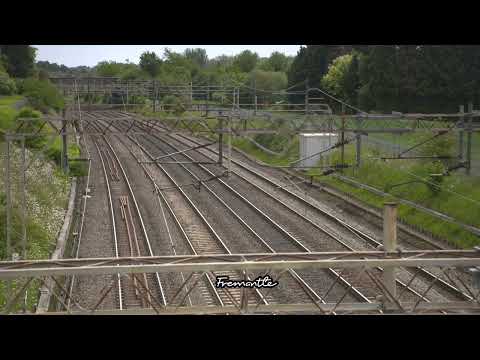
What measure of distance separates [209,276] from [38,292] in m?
3.03

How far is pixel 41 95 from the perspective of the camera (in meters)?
33.4

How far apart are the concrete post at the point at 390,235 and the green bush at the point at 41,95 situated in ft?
90.2

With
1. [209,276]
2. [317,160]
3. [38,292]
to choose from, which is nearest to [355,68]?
[317,160]

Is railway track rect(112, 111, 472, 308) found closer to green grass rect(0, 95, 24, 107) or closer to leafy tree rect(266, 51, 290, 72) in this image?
green grass rect(0, 95, 24, 107)

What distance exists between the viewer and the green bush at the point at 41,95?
32.8m

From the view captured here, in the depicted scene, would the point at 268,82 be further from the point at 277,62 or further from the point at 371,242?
the point at 371,242

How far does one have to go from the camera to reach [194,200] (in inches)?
784

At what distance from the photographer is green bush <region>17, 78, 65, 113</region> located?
107 feet

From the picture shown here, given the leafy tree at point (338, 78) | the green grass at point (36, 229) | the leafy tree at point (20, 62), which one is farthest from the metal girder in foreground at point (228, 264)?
the leafy tree at point (20, 62)

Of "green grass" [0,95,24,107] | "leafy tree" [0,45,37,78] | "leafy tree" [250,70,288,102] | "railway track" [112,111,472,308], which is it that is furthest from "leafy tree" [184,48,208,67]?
"railway track" [112,111,472,308]

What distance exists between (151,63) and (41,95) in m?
8.25

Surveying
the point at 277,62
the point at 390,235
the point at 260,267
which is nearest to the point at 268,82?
the point at 277,62

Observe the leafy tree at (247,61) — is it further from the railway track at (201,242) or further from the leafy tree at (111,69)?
the railway track at (201,242)

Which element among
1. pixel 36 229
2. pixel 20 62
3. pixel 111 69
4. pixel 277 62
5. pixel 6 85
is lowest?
pixel 36 229
